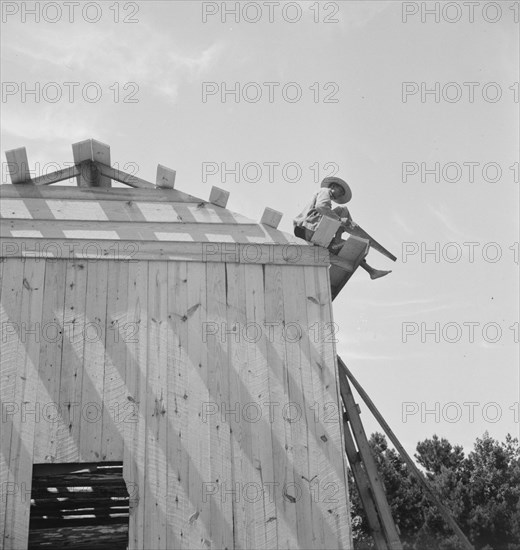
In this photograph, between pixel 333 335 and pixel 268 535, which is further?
pixel 333 335

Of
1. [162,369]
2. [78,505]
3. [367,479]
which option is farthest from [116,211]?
[367,479]

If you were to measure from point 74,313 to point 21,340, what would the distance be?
61 cm

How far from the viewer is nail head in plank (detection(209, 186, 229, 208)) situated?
29.0 ft

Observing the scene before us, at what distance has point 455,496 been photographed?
27.8 meters

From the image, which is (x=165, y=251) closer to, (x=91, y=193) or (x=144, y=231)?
(x=144, y=231)

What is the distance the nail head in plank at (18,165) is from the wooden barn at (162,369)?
0.6 inches

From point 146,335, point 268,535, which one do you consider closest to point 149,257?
point 146,335

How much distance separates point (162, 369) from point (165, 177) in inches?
96.2

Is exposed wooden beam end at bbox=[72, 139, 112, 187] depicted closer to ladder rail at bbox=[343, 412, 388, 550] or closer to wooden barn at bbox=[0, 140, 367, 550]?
wooden barn at bbox=[0, 140, 367, 550]

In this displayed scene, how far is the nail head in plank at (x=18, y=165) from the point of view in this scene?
8.62 m

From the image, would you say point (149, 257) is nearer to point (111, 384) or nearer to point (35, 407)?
point (111, 384)

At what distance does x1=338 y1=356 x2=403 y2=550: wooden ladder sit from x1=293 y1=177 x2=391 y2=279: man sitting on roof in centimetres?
155

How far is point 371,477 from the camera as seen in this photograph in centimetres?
850

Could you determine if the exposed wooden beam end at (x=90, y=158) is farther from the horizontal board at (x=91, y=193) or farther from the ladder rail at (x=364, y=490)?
the ladder rail at (x=364, y=490)
